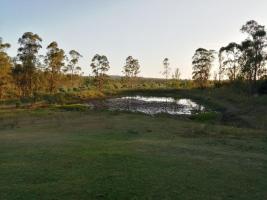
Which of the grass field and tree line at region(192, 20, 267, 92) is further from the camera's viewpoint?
tree line at region(192, 20, 267, 92)

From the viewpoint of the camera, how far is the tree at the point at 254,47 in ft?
166

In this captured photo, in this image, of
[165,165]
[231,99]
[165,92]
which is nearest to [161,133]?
[165,165]

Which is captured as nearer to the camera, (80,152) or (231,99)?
(80,152)

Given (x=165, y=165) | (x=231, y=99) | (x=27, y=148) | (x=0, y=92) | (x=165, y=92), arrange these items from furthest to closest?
1. (x=165, y=92)
2. (x=0, y=92)
3. (x=231, y=99)
4. (x=27, y=148)
5. (x=165, y=165)

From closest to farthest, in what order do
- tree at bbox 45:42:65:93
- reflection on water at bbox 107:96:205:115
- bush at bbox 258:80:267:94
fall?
reflection on water at bbox 107:96:205:115 < bush at bbox 258:80:267:94 < tree at bbox 45:42:65:93

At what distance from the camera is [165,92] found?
73.8 meters

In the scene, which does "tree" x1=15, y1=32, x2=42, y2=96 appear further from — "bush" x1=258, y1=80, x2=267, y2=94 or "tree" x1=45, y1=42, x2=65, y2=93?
"bush" x1=258, y1=80, x2=267, y2=94

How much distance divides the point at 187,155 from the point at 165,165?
5.59 ft

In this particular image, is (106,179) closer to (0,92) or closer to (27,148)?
(27,148)

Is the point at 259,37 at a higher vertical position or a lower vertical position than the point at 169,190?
higher

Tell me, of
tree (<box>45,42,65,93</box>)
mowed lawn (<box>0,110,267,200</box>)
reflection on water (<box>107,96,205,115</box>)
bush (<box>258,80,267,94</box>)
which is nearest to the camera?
mowed lawn (<box>0,110,267,200</box>)

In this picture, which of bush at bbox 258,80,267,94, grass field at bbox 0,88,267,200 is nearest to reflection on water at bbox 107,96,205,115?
bush at bbox 258,80,267,94

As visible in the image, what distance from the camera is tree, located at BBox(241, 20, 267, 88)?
50531mm

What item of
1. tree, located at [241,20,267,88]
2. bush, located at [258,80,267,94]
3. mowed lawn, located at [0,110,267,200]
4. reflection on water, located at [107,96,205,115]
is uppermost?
tree, located at [241,20,267,88]
